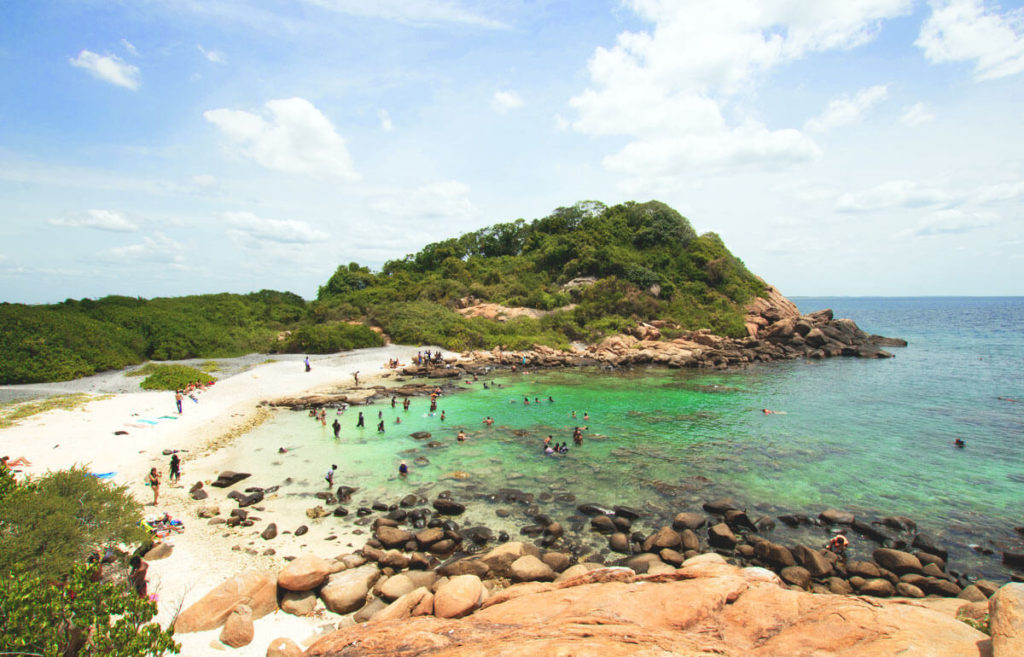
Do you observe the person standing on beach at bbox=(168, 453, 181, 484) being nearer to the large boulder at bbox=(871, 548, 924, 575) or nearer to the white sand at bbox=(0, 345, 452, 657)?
the white sand at bbox=(0, 345, 452, 657)

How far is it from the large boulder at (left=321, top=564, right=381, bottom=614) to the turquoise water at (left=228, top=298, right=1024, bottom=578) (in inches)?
195

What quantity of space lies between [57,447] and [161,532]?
11.0 metres

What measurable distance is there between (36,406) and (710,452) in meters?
36.6

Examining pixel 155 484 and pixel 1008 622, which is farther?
pixel 155 484

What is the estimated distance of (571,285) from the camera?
6875 cm

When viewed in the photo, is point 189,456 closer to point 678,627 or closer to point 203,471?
point 203,471

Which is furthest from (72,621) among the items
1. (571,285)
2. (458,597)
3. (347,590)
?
(571,285)

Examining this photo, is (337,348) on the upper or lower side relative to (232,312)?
lower

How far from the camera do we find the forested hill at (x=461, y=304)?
125ft

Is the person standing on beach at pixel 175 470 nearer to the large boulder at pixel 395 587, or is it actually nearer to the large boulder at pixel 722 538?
the large boulder at pixel 395 587

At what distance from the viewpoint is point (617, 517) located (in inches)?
658

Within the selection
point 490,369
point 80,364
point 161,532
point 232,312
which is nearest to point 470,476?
point 161,532

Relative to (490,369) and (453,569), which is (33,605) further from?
(490,369)

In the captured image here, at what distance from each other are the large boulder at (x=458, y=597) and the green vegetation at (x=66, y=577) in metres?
4.84
